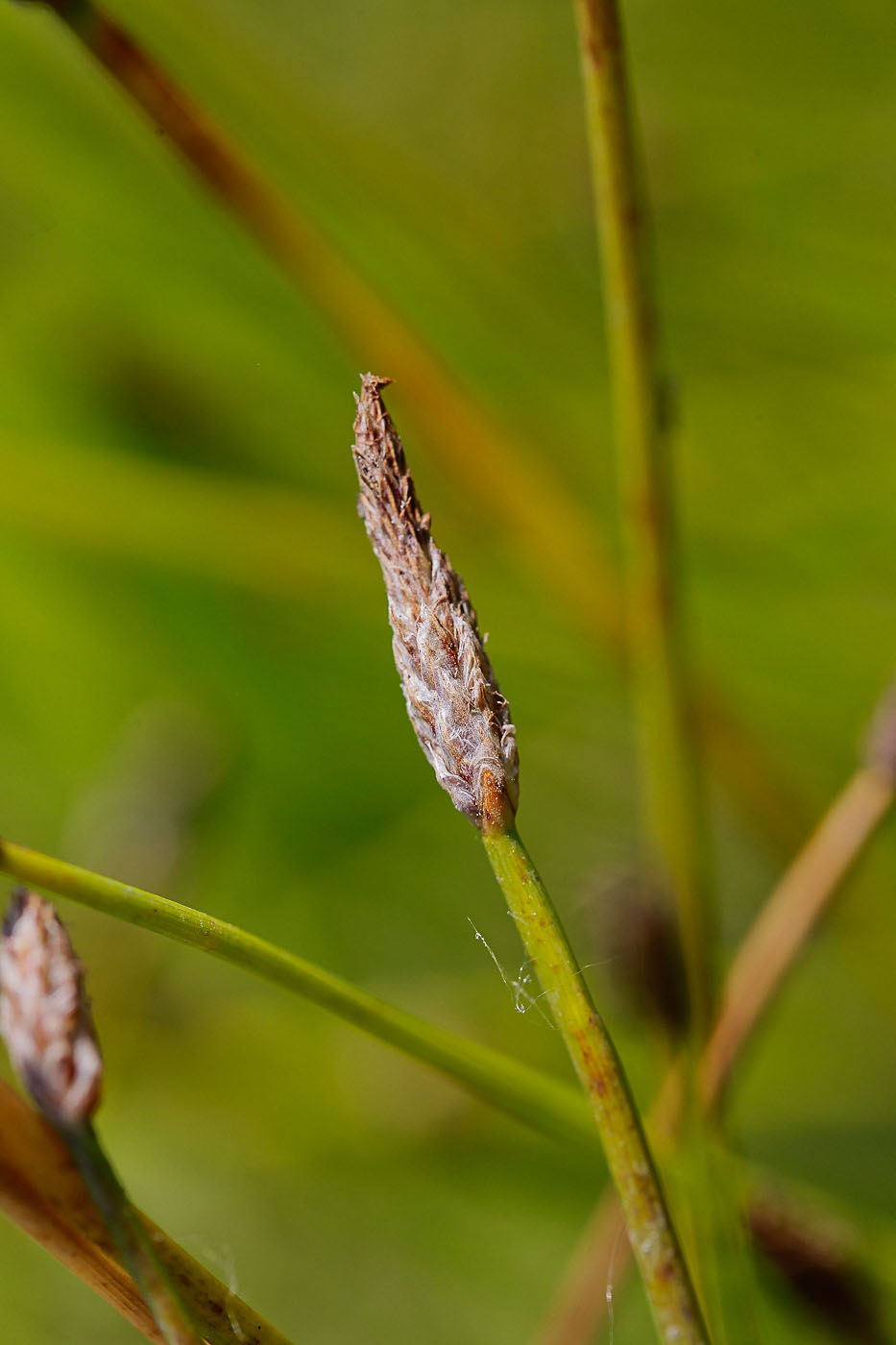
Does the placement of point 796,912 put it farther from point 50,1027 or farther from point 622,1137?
point 50,1027

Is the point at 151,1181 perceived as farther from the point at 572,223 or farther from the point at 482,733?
the point at 572,223

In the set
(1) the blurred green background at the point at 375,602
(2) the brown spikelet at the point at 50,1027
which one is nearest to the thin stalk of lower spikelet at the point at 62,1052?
(2) the brown spikelet at the point at 50,1027

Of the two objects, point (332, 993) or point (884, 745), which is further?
point (884, 745)

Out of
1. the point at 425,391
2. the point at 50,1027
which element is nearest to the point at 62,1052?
the point at 50,1027

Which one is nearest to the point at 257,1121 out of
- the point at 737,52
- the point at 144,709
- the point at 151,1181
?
the point at 151,1181

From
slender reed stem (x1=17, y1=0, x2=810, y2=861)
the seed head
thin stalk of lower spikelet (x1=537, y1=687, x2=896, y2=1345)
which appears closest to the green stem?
thin stalk of lower spikelet (x1=537, y1=687, x2=896, y2=1345)

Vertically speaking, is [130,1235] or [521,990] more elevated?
[521,990]

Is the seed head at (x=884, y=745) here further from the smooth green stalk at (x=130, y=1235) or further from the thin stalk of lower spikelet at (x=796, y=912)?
the smooth green stalk at (x=130, y=1235)
